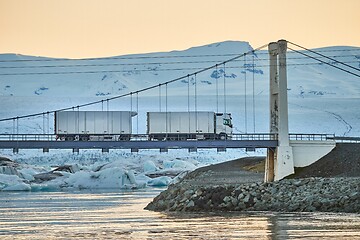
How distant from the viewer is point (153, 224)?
4053cm

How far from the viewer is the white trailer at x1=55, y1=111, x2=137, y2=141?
253 ft

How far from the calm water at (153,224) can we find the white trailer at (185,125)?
2304 cm

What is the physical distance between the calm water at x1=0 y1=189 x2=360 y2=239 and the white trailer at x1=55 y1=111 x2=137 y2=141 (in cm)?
2237

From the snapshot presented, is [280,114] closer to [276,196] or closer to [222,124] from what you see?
[276,196]

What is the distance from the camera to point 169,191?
51.7 meters

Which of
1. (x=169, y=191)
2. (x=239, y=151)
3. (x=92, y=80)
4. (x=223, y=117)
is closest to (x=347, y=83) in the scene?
(x=92, y=80)

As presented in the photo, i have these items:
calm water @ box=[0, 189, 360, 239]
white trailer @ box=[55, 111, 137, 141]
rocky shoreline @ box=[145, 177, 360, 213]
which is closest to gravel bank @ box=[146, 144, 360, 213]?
rocky shoreline @ box=[145, 177, 360, 213]

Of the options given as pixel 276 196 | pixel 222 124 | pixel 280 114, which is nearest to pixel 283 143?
pixel 280 114

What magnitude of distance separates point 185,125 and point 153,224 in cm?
3755

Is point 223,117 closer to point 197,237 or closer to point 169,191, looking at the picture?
point 169,191

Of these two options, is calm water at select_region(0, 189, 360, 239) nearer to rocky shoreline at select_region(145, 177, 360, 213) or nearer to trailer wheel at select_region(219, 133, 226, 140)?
rocky shoreline at select_region(145, 177, 360, 213)

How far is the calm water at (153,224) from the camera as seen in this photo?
116ft

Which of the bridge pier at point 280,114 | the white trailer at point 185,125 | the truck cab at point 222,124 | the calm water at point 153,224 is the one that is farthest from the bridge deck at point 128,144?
the truck cab at point 222,124

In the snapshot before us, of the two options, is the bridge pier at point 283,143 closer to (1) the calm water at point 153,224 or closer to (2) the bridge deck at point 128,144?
(2) the bridge deck at point 128,144
